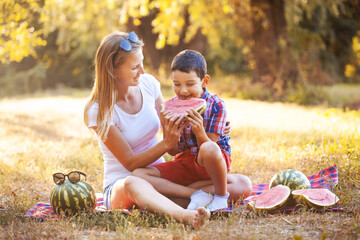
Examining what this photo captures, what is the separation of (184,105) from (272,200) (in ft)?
3.75

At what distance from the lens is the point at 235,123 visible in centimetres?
860

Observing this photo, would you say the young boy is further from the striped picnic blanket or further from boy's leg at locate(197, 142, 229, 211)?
the striped picnic blanket

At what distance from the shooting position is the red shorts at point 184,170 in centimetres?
390

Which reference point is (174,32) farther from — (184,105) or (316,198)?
(316,198)

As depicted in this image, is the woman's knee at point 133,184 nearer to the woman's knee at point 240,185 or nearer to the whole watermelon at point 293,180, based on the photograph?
the woman's knee at point 240,185

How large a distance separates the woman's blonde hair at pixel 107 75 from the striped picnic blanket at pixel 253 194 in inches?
32.0

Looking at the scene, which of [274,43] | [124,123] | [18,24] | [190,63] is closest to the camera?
[190,63]

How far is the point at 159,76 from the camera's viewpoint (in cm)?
1631

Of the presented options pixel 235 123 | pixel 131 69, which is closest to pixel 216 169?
pixel 131 69

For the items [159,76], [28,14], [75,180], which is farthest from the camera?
[159,76]

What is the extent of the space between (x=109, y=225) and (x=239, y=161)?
2555 millimetres

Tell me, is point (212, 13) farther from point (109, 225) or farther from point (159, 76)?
point (109, 225)

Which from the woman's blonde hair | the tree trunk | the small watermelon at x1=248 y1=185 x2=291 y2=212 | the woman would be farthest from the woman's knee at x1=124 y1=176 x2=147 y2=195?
the tree trunk

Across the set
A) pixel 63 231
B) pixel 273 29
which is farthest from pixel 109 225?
pixel 273 29
